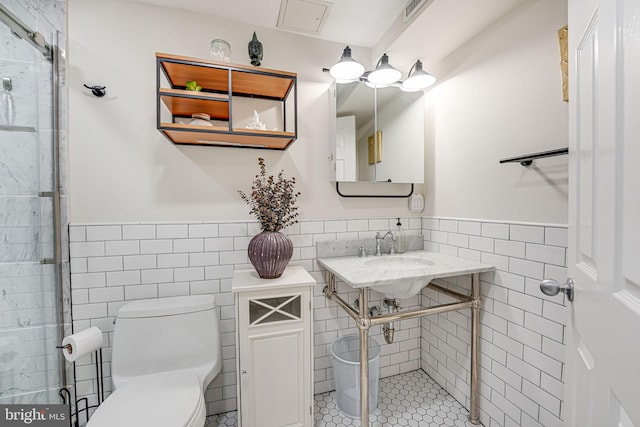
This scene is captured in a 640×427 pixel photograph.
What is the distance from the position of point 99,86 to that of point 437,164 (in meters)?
1.99

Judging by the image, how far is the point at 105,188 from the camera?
1.40 meters

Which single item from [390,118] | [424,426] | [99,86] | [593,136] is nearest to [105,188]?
[99,86]

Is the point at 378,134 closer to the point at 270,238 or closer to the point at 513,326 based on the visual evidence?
the point at 270,238

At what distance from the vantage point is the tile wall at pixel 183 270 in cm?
139

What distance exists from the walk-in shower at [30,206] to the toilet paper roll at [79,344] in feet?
0.73

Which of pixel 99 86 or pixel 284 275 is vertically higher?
pixel 99 86

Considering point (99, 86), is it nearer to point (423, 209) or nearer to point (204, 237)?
point (204, 237)

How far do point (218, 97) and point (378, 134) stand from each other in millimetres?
963

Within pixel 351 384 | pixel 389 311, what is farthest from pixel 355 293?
pixel 351 384

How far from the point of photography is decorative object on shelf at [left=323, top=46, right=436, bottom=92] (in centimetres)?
150

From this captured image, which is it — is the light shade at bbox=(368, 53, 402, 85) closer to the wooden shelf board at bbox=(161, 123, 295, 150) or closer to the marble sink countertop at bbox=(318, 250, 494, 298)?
the wooden shelf board at bbox=(161, 123, 295, 150)

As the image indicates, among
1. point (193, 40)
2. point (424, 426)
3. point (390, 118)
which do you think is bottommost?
point (424, 426)

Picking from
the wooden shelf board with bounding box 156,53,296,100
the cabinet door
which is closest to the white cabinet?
the cabinet door

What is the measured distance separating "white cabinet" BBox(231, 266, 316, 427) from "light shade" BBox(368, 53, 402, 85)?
49.2 inches
